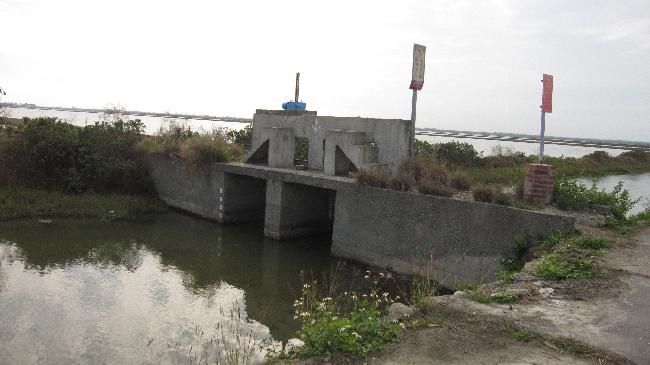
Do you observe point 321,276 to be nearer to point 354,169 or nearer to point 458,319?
point 354,169

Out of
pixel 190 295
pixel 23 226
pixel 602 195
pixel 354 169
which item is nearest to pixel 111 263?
pixel 190 295

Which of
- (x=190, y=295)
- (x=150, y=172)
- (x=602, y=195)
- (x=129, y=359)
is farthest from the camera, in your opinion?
(x=150, y=172)

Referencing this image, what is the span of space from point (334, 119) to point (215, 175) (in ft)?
12.8

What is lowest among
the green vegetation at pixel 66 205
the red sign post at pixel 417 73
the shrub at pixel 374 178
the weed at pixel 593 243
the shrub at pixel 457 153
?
the green vegetation at pixel 66 205

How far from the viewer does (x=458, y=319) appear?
4641mm

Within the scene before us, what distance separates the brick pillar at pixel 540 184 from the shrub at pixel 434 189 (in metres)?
1.39

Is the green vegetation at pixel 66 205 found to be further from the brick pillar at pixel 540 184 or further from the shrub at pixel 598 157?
the shrub at pixel 598 157

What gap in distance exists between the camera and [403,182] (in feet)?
32.2

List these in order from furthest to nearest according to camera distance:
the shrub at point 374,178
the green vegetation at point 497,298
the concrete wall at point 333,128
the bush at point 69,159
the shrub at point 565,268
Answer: the bush at point 69,159 < the concrete wall at point 333,128 < the shrub at point 374,178 < the shrub at point 565,268 < the green vegetation at point 497,298

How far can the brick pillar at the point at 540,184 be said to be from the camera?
8750 mm

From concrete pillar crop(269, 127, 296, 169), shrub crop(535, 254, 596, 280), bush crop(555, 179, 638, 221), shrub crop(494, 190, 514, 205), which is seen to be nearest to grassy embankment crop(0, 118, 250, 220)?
concrete pillar crop(269, 127, 296, 169)

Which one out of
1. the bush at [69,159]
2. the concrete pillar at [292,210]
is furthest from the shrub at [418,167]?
the bush at [69,159]

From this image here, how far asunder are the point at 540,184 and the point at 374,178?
10.4 feet

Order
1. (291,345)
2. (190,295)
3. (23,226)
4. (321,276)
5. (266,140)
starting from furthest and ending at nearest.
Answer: (266,140) < (23,226) < (321,276) < (190,295) < (291,345)
